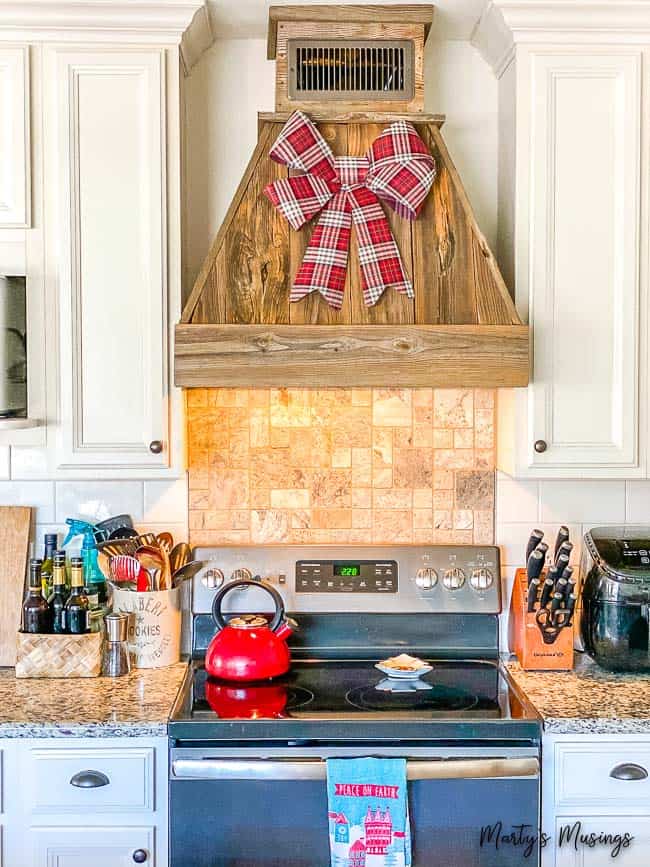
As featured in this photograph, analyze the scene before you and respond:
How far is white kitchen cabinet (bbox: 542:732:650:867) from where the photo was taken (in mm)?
2145

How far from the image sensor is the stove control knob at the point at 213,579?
2.63 m

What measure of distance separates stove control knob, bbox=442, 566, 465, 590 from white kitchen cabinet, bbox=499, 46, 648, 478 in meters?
0.38

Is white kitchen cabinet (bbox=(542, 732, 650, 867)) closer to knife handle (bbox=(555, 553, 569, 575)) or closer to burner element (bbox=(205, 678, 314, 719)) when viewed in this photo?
knife handle (bbox=(555, 553, 569, 575))

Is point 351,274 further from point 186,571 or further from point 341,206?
point 186,571

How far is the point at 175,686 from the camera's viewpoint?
2.38 metres

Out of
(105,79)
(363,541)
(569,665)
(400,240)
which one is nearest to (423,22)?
(400,240)

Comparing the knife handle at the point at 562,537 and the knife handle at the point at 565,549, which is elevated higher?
the knife handle at the point at 562,537

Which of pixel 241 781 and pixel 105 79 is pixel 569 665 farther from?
pixel 105 79

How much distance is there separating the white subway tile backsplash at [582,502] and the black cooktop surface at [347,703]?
44cm

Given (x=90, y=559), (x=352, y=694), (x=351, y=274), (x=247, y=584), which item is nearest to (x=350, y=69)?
(x=351, y=274)

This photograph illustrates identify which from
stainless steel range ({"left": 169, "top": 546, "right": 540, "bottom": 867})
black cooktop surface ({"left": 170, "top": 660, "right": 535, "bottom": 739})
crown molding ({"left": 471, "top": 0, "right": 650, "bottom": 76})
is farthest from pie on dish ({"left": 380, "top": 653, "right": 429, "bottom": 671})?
crown molding ({"left": 471, "top": 0, "right": 650, "bottom": 76})

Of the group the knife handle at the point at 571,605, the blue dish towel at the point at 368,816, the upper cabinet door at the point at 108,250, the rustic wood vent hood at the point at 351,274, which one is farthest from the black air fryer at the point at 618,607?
the upper cabinet door at the point at 108,250

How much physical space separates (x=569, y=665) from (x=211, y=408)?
113 cm

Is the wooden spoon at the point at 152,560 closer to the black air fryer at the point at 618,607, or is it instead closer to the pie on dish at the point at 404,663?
the pie on dish at the point at 404,663
